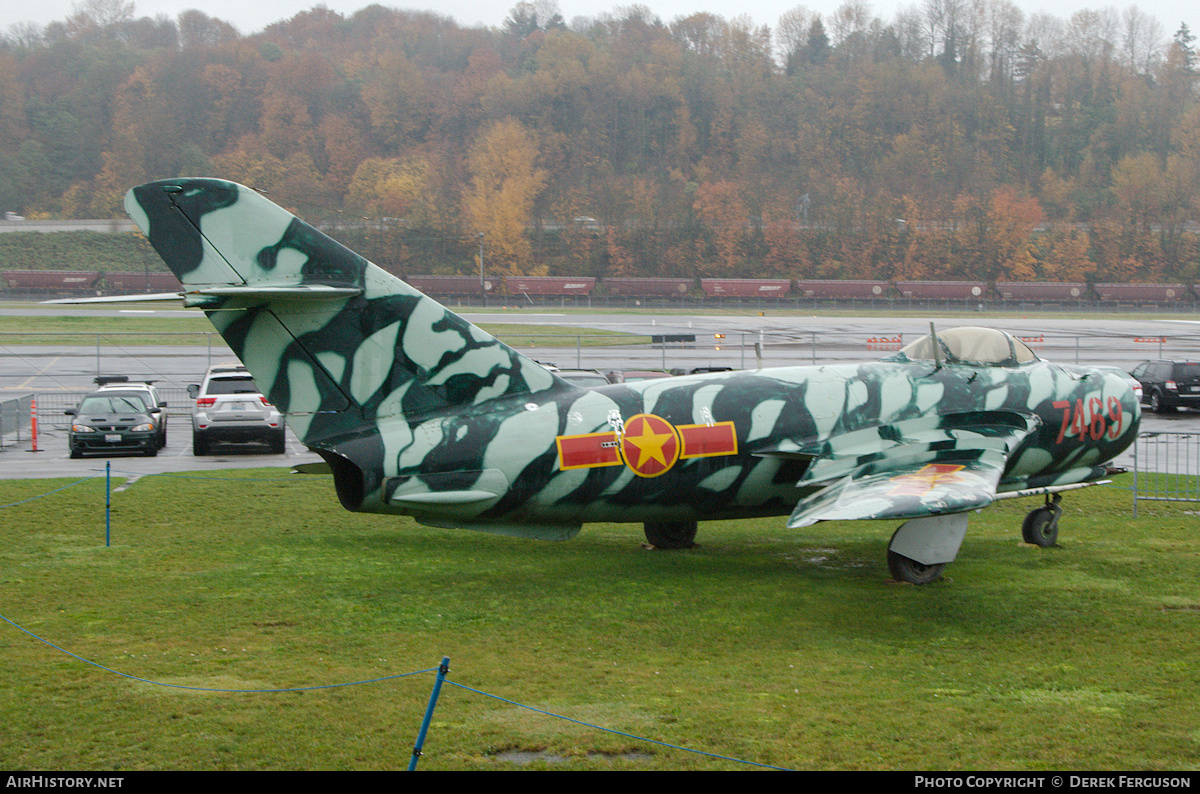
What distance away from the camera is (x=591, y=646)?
1061cm

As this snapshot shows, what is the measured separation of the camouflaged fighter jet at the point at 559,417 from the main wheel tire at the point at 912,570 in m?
0.03

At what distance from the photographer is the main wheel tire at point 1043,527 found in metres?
15.7

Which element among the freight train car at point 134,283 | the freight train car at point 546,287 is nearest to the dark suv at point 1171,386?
the freight train car at point 546,287

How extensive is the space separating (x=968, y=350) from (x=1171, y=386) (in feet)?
79.6

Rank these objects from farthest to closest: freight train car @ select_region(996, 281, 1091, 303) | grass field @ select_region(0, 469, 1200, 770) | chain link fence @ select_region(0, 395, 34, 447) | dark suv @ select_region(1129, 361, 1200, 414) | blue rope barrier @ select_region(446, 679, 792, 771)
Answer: freight train car @ select_region(996, 281, 1091, 303)
dark suv @ select_region(1129, 361, 1200, 414)
chain link fence @ select_region(0, 395, 34, 447)
grass field @ select_region(0, 469, 1200, 770)
blue rope barrier @ select_region(446, 679, 792, 771)

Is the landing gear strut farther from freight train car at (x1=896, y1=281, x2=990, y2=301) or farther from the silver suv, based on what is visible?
freight train car at (x1=896, y1=281, x2=990, y2=301)

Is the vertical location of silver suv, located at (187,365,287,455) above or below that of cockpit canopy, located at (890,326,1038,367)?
below

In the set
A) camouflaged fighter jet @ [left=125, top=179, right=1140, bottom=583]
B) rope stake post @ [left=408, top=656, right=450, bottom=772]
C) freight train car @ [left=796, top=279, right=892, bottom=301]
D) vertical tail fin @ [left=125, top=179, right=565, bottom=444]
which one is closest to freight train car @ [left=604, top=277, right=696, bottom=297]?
freight train car @ [left=796, top=279, right=892, bottom=301]

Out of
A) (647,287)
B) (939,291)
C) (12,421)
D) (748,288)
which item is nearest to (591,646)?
(12,421)

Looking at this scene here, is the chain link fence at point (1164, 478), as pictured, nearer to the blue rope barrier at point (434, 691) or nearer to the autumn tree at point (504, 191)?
the blue rope barrier at point (434, 691)

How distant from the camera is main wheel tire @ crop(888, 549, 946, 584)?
44.1 ft

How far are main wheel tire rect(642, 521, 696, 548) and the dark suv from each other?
26.2 meters
